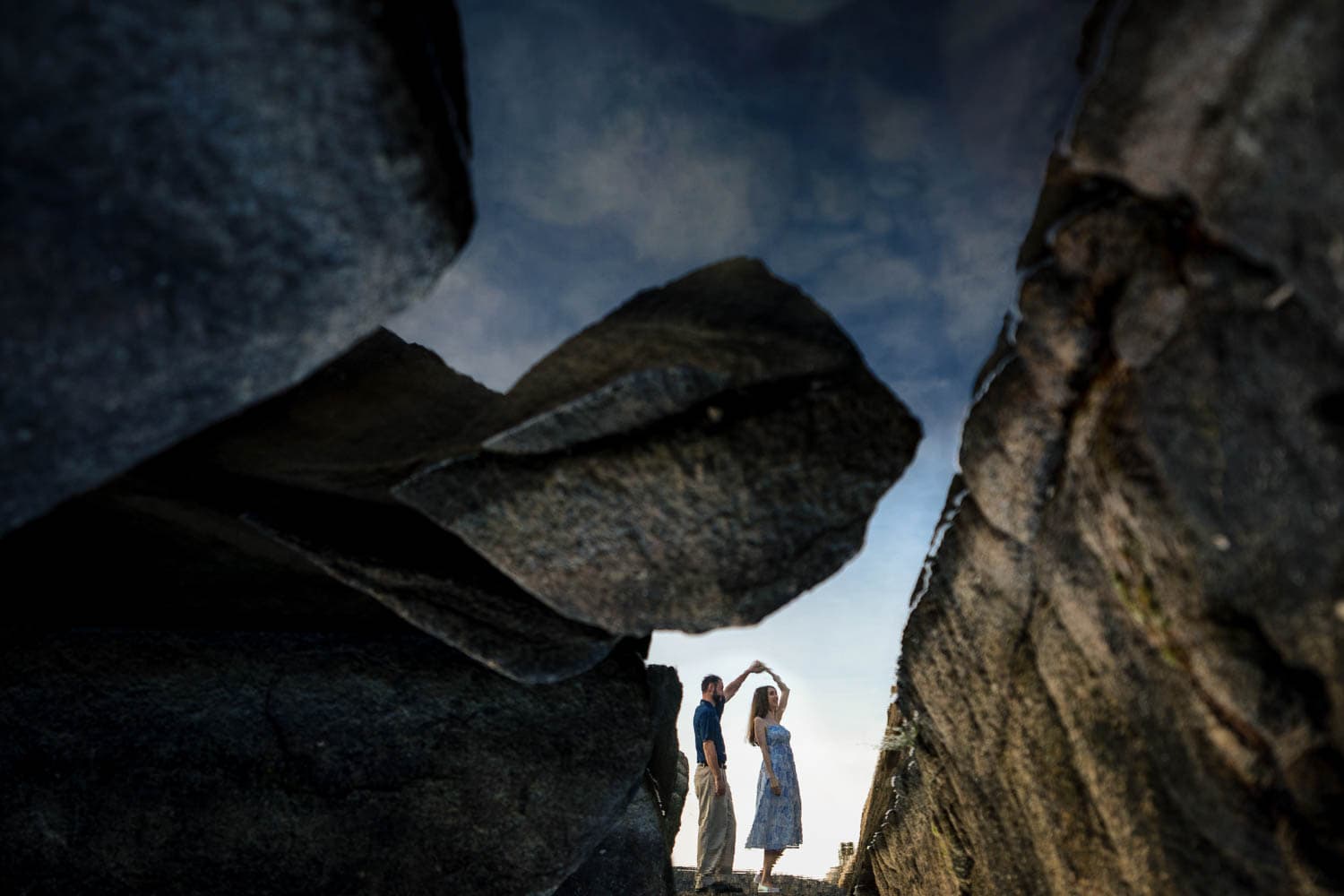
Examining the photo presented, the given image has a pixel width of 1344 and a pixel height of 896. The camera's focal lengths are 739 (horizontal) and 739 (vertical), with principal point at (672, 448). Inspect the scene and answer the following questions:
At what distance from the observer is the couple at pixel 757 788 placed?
24.8 ft

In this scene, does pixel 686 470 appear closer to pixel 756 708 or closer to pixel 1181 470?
pixel 1181 470

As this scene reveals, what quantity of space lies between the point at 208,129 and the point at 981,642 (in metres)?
3.53

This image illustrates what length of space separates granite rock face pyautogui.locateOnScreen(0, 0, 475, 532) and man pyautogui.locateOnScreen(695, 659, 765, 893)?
629 cm

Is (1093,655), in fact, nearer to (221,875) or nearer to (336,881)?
(336,881)

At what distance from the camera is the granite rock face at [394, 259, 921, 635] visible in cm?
252

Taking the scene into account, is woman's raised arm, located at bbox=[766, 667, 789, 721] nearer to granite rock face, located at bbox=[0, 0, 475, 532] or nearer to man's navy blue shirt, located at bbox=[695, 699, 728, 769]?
man's navy blue shirt, located at bbox=[695, 699, 728, 769]

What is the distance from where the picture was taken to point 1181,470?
79.6 inches

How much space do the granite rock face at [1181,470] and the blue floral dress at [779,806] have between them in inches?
186

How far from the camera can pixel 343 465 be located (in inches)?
123

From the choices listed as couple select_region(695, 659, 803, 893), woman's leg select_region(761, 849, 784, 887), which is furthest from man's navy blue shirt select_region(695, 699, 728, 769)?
woman's leg select_region(761, 849, 784, 887)

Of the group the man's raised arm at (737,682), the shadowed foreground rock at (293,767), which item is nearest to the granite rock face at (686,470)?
the shadowed foreground rock at (293,767)

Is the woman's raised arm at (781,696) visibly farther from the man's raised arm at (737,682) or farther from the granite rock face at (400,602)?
the granite rock face at (400,602)

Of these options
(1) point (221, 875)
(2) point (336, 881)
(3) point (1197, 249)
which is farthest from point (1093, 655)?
(1) point (221, 875)

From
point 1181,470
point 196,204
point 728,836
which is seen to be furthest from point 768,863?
point 196,204
